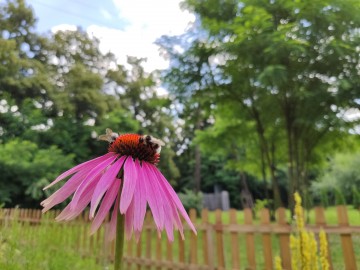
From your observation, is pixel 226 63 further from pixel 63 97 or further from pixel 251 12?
pixel 63 97

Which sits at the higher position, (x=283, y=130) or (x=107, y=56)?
(x=107, y=56)

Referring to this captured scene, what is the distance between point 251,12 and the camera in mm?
6391

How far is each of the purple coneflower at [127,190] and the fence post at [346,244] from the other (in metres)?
2.83

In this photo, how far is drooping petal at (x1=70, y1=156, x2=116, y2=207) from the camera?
0.62 metres

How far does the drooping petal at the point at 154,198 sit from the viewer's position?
0.60 metres

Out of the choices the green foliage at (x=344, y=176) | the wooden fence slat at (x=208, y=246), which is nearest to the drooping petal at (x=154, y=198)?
the wooden fence slat at (x=208, y=246)

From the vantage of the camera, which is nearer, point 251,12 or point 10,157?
point 251,12

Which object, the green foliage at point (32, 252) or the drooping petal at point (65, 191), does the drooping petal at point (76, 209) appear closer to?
the drooping petal at point (65, 191)

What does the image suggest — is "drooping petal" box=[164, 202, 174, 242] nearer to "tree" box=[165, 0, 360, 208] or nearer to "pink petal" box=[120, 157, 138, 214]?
"pink petal" box=[120, 157, 138, 214]

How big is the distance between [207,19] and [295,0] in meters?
1.82

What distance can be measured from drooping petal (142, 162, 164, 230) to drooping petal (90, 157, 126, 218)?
53 millimetres

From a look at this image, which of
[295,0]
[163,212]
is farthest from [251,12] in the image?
[163,212]

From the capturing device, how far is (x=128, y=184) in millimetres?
610

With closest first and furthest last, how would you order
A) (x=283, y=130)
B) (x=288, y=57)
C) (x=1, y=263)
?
(x=1, y=263) < (x=288, y=57) < (x=283, y=130)
